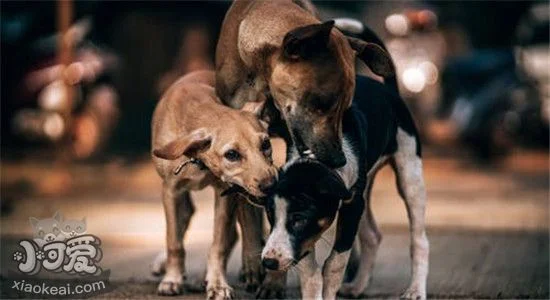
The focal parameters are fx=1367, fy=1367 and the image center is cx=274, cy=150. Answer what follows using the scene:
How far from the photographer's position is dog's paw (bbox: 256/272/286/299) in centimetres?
788

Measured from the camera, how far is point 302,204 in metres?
6.82

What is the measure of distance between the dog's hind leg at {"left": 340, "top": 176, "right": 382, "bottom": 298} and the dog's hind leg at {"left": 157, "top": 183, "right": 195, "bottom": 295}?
1004mm

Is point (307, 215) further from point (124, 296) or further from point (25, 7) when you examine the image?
point (25, 7)

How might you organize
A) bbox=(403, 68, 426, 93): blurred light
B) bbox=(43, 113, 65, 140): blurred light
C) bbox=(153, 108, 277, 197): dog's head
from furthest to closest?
bbox=(403, 68, 426, 93): blurred light
bbox=(43, 113, 65, 140): blurred light
bbox=(153, 108, 277, 197): dog's head

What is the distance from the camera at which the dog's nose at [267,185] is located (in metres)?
6.97

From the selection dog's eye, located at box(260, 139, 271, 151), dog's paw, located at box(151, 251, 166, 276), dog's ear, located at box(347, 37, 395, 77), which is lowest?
dog's paw, located at box(151, 251, 166, 276)

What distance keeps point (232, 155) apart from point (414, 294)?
1.49 metres

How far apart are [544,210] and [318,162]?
21.2 ft

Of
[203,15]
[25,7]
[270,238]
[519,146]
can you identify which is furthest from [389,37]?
[270,238]

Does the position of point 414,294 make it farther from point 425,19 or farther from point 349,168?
point 425,19

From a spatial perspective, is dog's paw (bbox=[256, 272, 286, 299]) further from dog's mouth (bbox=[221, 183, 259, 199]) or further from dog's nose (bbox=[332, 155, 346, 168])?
dog's nose (bbox=[332, 155, 346, 168])

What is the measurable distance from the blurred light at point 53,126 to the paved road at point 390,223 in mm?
594

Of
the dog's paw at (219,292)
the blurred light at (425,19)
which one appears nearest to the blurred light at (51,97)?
the blurred light at (425,19)

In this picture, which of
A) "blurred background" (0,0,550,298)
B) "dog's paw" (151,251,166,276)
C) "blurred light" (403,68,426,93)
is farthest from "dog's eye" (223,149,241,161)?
"blurred light" (403,68,426,93)
